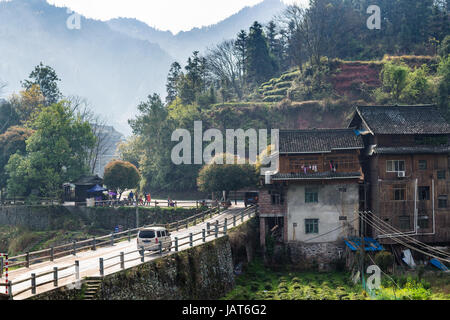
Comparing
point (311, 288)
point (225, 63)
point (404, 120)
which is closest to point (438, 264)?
point (311, 288)

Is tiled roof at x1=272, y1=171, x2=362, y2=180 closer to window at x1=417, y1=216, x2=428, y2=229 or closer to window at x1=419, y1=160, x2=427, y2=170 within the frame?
window at x1=419, y1=160, x2=427, y2=170

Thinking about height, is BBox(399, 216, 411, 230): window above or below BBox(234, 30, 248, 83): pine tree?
below

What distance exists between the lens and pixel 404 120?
4162 centimetres

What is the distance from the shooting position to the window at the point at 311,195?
40531 millimetres

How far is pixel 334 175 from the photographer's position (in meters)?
40.0

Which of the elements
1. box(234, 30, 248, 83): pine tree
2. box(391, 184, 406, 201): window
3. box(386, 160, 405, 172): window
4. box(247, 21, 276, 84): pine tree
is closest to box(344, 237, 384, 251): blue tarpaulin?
box(391, 184, 406, 201): window

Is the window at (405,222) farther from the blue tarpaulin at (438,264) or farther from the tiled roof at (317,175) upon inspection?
the tiled roof at (317,175)

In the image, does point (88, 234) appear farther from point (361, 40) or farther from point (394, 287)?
point (361, 40)

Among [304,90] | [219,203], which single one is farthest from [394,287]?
[304,90]

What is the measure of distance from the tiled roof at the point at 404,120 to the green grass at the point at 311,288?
Result: 13.0 metres

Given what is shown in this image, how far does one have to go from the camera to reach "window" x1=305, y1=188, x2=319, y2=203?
40.5 m

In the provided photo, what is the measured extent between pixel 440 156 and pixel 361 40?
58.5 metres

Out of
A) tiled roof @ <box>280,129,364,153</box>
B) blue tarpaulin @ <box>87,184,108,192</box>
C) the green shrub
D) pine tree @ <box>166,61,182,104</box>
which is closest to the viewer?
tiled roof @ <box>280,129,364,153</box>

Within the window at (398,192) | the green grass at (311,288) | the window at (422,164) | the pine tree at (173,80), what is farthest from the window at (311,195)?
the pine tree at (173,80)
